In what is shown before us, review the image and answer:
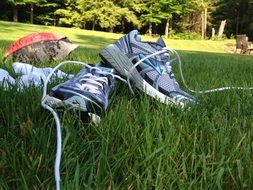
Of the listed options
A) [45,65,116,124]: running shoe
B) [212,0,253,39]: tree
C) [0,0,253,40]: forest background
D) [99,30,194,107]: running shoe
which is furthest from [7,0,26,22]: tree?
[45,65,116,124]: running shoe

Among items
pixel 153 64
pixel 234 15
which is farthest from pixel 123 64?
pixel 234 15

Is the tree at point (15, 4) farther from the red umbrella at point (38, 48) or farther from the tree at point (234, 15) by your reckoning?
the red umbrella at point (38, 48)

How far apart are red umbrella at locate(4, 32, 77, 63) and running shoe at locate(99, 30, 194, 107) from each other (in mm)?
1912

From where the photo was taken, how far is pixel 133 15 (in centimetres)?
4156

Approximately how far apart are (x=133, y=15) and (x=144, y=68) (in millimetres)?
40221

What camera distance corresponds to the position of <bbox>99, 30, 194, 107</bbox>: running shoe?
1964 millimetres

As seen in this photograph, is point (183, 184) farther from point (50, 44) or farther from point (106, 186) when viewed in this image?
point (50, 44)

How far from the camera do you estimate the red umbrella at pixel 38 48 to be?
12.7 feet

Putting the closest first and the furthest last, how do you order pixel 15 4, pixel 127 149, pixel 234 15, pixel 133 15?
1. pixel 127 149
2. pixel 15 4
3. pixel 133 15
4. pixel 234 15

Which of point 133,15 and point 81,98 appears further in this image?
point 133,15

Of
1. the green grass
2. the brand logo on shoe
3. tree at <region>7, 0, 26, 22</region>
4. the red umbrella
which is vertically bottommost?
the green grass

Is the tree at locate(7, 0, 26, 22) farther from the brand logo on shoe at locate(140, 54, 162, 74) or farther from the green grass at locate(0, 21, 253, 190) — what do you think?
the green grass at locate(0, 21, 253, 190)

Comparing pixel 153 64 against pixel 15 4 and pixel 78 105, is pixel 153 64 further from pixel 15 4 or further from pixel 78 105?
pixel 15 4

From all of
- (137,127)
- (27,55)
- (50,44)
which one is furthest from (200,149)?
(50,44)
